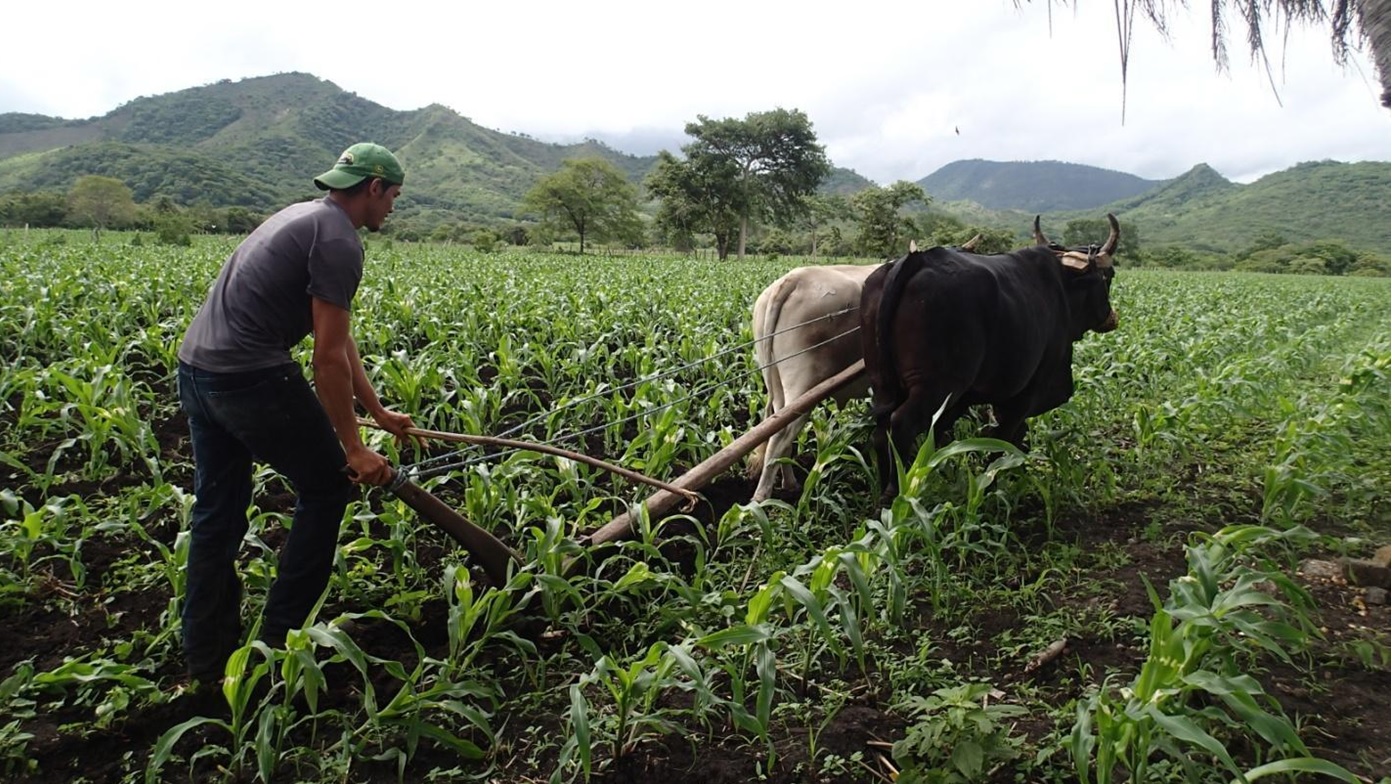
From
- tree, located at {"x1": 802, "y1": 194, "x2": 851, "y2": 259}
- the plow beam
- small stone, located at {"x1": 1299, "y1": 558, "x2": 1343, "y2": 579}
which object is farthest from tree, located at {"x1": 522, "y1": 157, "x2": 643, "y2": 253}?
small stone, located at {"x1": 1299, "y1": 558, "x2": 1343, "y2": 579}

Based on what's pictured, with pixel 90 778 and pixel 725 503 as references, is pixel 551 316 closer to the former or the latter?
pixel 725 503

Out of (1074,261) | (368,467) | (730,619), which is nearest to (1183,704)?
(730,619)

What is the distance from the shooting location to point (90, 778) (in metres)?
2.36

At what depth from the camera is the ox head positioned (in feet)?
16.7

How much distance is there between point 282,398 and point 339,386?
23cm

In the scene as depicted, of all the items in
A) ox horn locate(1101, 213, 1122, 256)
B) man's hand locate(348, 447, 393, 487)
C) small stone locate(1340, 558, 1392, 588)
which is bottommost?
small stone locate(1340, 558, 1392, 588)

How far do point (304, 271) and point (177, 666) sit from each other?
5.51ft

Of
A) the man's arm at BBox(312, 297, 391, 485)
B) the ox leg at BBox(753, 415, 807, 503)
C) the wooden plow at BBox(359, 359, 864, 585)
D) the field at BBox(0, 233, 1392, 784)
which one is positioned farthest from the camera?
the ox leg at BBox(753, 415, 807, 503)

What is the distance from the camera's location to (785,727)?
8.48 feet

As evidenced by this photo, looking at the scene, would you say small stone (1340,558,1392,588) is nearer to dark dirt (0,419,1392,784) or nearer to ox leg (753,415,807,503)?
dark dirt (0,419,1392,784)

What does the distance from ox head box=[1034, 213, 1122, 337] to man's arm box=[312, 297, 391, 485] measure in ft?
14.4

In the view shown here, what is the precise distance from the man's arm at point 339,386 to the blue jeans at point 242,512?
0.10 m

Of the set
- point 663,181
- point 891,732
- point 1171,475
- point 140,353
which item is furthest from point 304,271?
point 663,181

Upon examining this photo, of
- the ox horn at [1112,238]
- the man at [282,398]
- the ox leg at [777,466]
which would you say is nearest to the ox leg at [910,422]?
the ox leg at [777,466]
